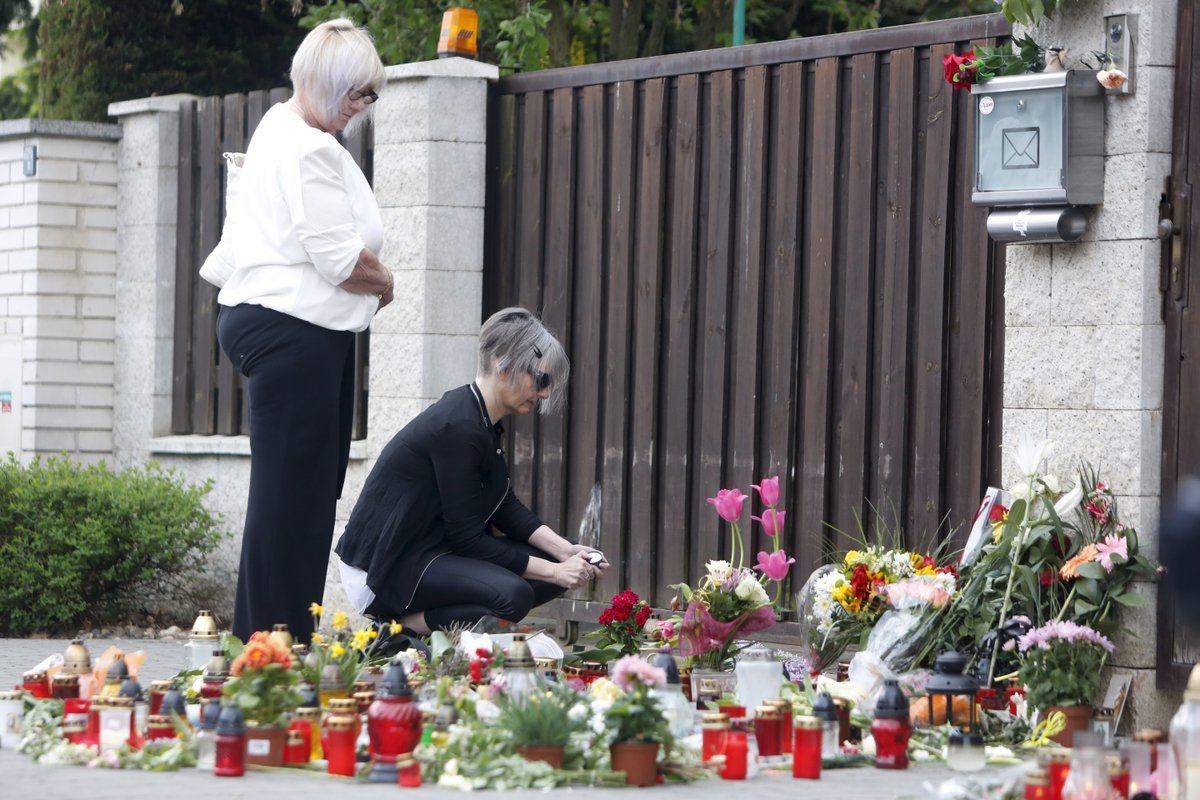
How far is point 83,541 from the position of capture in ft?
26.7

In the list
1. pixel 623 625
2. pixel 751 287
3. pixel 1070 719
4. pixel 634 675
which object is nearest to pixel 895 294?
pixel 751 287

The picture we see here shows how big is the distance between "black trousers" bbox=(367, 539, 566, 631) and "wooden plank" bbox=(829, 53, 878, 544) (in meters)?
1.37

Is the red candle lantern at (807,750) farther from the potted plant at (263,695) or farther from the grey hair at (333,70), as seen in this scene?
the grey hair at (333,70)

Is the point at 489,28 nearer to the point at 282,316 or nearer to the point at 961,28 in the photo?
the point at 961,28

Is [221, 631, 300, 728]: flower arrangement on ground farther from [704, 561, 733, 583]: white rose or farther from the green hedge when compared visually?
the green hedge

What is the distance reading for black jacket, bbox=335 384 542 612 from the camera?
6016mm

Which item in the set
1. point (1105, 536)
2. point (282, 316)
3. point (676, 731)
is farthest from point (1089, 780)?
point (282, 316)

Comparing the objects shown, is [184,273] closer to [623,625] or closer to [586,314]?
[586,314]

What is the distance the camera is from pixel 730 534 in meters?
7.27

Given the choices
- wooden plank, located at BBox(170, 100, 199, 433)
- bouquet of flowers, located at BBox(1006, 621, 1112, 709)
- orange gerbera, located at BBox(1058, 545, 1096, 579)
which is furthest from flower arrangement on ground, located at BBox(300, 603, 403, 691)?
wooden plank, located at BBox(170, 100, 199, 433)

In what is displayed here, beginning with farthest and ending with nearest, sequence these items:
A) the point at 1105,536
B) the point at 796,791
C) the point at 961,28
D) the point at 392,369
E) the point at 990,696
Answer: the point at 392,369 → the point at 961,28 → the point at 1105,536 → the point at 990,696 → the point at 796,791

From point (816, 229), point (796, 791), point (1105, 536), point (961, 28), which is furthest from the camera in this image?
point (816, 229)

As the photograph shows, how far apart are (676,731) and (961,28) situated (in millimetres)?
3027

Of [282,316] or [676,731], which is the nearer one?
[676,731]
